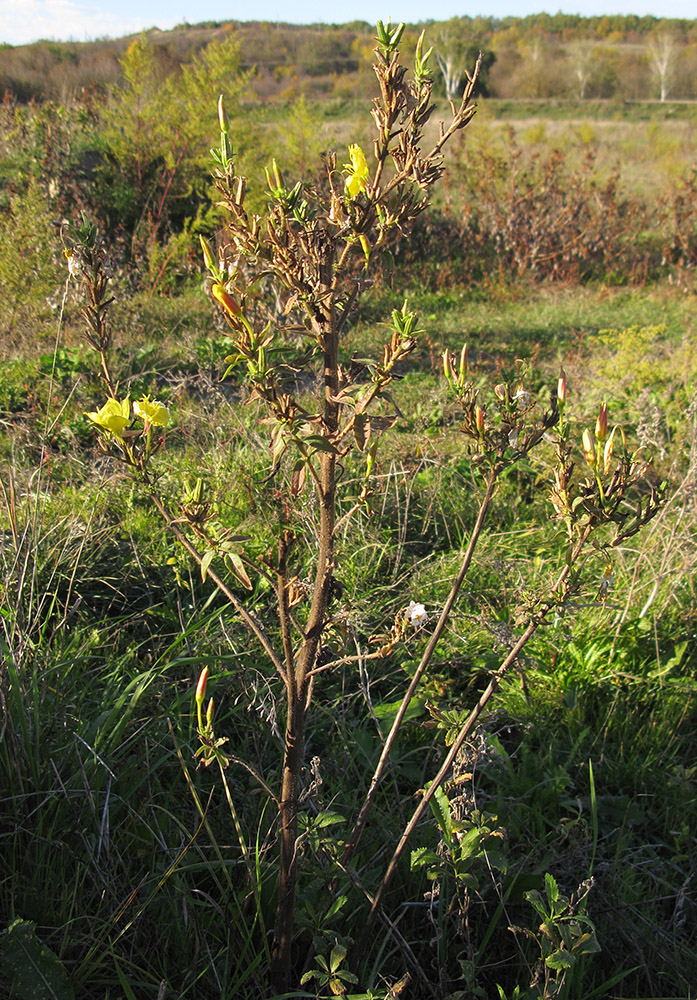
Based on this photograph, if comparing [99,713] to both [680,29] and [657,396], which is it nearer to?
[657,396]

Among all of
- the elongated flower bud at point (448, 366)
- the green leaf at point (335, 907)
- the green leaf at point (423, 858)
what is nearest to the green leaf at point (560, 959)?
the green leaf at point (423, 858)

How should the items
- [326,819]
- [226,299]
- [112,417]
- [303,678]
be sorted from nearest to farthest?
[226,299], [112,417], [303,678], [326,819]

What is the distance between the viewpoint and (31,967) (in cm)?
107

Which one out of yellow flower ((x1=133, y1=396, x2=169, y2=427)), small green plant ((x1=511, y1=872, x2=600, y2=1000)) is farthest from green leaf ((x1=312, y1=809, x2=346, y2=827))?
yellow flower ((x1=133, y1=396, x2=169, y2=427))

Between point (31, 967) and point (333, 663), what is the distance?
70 centimetres

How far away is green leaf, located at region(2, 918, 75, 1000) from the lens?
1.06 metres

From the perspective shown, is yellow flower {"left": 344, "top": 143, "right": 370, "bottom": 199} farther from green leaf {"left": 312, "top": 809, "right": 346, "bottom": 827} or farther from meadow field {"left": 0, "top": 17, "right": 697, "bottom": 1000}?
green leaf {"left": 312, "top": 809, "right": 346, "bottom": 827}

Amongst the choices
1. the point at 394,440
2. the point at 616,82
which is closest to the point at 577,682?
the point at 394,440

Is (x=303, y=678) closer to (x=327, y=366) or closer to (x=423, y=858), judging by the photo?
(x=423, y=858)

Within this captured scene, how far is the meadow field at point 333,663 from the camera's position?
0.95m

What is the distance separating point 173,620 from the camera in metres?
2.19

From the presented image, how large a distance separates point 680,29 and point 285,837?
6026 centimetres

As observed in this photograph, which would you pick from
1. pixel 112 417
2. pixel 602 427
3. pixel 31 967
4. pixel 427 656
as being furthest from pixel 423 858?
pixel 112 417

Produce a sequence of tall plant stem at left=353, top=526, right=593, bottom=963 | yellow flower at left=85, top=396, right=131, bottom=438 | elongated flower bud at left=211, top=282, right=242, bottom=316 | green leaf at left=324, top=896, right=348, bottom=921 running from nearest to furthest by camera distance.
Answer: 1. elongated flower bud at left=211, top=282, right=242, bottom=316
2. yellow flower at left=85, top=396, right=131, bottom=438
3. tall plant stem at left=353, top=526, right=593, bottom=963
4. green leaf at left=324, top=896, right=348, bottom=921
